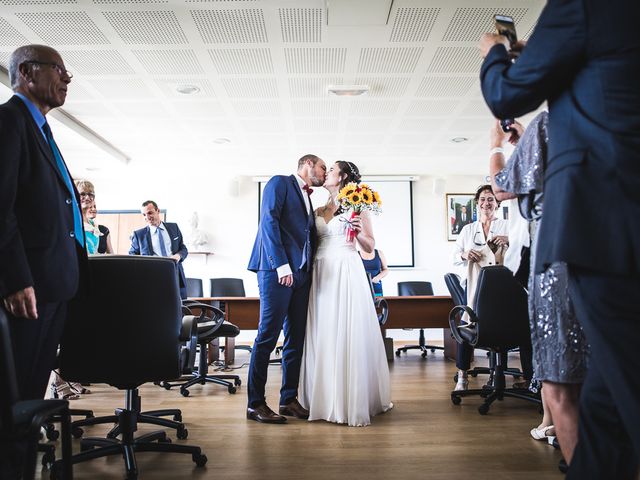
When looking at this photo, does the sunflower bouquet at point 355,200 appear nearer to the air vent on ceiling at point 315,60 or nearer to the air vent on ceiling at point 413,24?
the air vent on ceiling at point 413,24

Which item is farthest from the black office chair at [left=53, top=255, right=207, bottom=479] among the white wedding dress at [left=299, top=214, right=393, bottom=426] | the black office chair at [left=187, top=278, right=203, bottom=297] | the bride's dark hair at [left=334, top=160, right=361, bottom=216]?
the black office chair at [left=187, top=278, right=203, bottom=297]

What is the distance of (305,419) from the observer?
294cm

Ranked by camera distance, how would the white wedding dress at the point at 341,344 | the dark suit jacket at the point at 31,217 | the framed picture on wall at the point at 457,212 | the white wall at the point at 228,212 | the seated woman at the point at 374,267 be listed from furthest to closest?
the framed picture on wall at the point at 457,212 → the white wall at the point at 228,212 → the seated woman at the point at 374,267 → the white wedding dress at the point at 341,344 → the dark suit jacket at the point at 31,217

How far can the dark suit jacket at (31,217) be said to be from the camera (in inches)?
57.4

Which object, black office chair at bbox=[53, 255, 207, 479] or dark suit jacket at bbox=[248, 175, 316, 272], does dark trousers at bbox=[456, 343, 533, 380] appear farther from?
black office chair at bbox=[53, 255, 207, 479]

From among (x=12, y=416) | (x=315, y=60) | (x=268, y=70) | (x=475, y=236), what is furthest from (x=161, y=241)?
(x=12, y=416)

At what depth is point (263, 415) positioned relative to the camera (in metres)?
2.89

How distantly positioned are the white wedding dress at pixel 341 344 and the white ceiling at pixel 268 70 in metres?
2.05

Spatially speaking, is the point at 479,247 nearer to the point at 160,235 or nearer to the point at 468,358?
the point at 468,358

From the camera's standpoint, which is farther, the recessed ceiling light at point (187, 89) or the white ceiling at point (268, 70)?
the recessed ceiling light at point (187, 89)

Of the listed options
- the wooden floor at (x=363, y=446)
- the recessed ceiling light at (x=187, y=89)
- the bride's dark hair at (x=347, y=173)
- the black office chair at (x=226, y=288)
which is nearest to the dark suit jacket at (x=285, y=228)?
the bride's dark hair at (x=347, y=173)

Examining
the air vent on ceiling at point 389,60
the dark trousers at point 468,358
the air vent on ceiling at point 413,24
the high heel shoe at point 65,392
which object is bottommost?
the high heel shoe at point 65,392

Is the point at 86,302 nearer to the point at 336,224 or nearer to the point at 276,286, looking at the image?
the point at 276,286

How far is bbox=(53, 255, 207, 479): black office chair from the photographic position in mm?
1966
